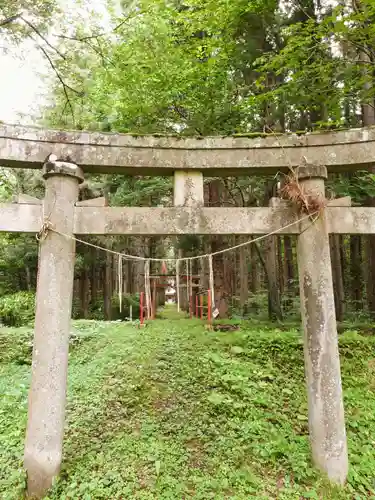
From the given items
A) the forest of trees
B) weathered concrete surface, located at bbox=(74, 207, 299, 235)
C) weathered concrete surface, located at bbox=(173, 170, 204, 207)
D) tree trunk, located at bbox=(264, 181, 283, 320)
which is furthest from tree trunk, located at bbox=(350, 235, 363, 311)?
weathered concrete surface, located at bbox=(173, 170, 204, 207)

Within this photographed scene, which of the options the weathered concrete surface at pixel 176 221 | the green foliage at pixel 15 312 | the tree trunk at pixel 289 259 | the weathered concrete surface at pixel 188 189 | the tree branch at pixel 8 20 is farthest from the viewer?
the tree trunk at pixel 289 259

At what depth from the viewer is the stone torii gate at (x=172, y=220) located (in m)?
4.39

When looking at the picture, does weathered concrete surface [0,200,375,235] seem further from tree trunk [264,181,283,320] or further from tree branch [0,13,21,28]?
tree trunk [264,181,283,320]

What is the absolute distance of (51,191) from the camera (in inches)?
181

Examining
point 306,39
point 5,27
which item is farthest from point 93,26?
point 306,39

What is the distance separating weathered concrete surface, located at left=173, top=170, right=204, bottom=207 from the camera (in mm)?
4909

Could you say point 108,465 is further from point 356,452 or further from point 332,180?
point 332,180

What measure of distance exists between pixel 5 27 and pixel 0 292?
1289cm

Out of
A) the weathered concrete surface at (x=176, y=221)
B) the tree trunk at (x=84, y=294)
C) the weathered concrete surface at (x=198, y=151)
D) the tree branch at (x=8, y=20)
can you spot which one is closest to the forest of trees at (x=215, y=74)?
the tree branch at (x=8, y=20)

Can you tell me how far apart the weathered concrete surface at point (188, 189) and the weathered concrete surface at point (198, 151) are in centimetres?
12

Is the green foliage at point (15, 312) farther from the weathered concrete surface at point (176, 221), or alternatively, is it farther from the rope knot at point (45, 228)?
the weathered concrete surface at point (176, 221)

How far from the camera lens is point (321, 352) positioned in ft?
15.0

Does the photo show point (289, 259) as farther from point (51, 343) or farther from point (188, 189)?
point (51, 343)

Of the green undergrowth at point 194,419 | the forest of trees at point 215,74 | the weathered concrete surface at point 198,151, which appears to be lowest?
the green undergrowth at point 194,419
